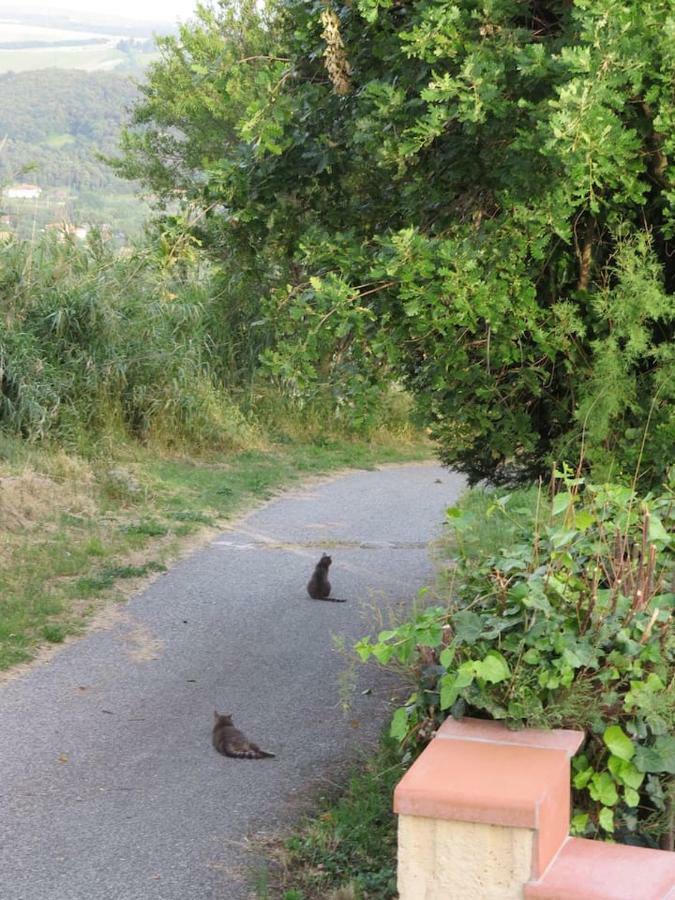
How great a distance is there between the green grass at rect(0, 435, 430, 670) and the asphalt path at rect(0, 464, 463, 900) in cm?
35

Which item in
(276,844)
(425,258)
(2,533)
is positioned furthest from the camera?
(2,533)

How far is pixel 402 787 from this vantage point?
3.10 metres

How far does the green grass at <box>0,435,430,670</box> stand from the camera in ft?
27.1

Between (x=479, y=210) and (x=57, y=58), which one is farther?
(x=57, y=58)

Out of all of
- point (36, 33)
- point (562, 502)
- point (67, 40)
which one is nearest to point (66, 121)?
point (562, 502)

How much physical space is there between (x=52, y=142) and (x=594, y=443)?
3122 centimetres

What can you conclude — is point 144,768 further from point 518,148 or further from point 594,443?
point 518,148

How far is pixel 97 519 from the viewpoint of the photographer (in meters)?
11.0

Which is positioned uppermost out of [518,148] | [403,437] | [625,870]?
[518,148]

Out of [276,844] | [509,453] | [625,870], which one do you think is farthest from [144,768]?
[625,870]

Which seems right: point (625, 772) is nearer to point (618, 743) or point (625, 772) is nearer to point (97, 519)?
point (618, 743)

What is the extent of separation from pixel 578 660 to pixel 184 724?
321 cm

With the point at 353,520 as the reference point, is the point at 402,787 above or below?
above

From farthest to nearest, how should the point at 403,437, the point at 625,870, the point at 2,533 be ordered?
the point at 403,437 → the point at 2,533 → the point at 625,870
